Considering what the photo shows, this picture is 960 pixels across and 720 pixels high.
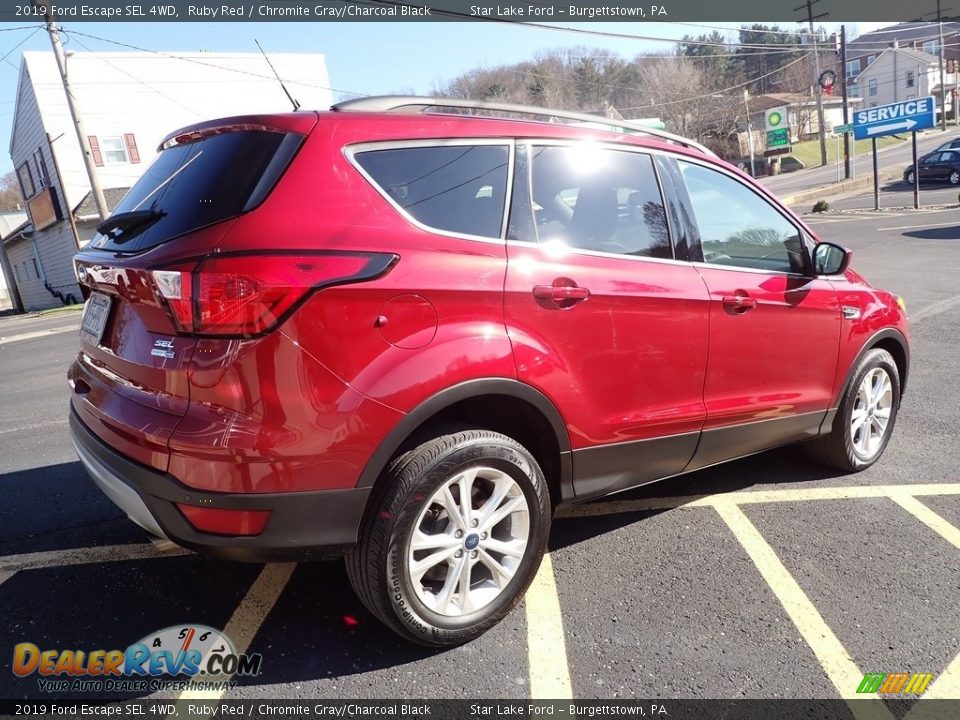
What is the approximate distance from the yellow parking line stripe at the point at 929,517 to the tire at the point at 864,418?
35 centimetres

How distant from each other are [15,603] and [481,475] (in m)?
2.02

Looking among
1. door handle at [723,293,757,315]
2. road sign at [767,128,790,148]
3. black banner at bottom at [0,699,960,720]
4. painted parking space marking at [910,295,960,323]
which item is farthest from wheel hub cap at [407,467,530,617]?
road sign at [767,128,790,148]

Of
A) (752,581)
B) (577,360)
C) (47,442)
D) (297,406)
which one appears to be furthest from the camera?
(47,442)

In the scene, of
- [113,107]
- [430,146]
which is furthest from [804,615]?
[113,107]

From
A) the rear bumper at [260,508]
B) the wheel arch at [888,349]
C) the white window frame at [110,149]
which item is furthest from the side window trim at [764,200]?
the white window frame at [110,149]

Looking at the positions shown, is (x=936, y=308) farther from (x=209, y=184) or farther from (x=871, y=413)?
(x=209, y=184)

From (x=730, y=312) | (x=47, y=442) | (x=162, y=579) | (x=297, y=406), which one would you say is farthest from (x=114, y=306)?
(x=47, y=442)

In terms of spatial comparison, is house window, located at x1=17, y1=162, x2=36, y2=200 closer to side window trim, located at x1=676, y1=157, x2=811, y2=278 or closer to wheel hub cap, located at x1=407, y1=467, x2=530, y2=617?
side window trim, located at x1=676, y1=157, x2=811, y2=278

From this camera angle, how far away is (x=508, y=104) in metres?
2.93

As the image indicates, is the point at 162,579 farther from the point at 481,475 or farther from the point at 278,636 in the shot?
the point at 481,475

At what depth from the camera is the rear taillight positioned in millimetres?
2043

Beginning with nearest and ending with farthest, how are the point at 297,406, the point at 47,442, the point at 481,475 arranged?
the point at 297,406
the point at 481,475
the point at 47,442

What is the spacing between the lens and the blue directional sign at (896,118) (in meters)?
19.8

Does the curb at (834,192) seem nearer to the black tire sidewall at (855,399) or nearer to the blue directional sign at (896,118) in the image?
the blue directional sign at (896,118)
